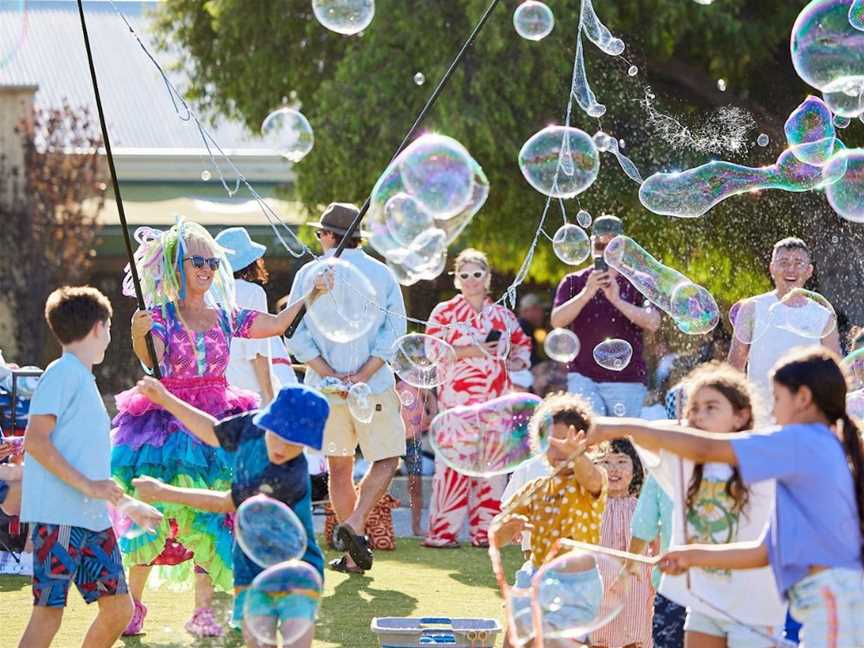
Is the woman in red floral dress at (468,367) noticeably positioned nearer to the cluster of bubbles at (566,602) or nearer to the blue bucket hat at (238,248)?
the blue bucket hat at (238,248)

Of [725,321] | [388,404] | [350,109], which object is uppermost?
[350,109]

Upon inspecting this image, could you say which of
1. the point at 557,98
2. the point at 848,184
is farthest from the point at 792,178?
the point at 557,98

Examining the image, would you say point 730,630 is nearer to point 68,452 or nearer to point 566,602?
point 566,602

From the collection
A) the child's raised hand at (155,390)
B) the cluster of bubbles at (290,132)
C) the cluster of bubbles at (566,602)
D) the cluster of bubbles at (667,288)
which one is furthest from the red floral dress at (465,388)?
the cluster of bubbles at (566,602)

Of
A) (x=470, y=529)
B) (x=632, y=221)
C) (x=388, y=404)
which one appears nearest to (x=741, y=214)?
(x=632, y=221)

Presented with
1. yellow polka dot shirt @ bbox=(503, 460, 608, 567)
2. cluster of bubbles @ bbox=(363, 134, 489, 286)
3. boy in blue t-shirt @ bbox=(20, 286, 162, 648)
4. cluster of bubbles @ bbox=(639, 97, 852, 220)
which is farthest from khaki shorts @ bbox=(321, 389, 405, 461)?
boy in blue t-shirt @ bbox=(20, 286, 162, 648)

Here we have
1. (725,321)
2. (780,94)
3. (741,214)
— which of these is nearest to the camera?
(725,321)

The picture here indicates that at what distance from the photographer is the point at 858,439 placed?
156 inches

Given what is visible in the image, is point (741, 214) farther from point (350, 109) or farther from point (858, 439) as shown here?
point (858, 439)

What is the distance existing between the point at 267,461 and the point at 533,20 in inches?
142

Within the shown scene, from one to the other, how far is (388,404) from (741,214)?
19.0ft

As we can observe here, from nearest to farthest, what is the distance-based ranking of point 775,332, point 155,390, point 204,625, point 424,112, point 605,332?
1. point 155,390
2. point 204,625
3. point 424,112
4. point 775,332
5. point 605,332

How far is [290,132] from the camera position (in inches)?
287

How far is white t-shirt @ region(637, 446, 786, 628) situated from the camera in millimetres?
4375
